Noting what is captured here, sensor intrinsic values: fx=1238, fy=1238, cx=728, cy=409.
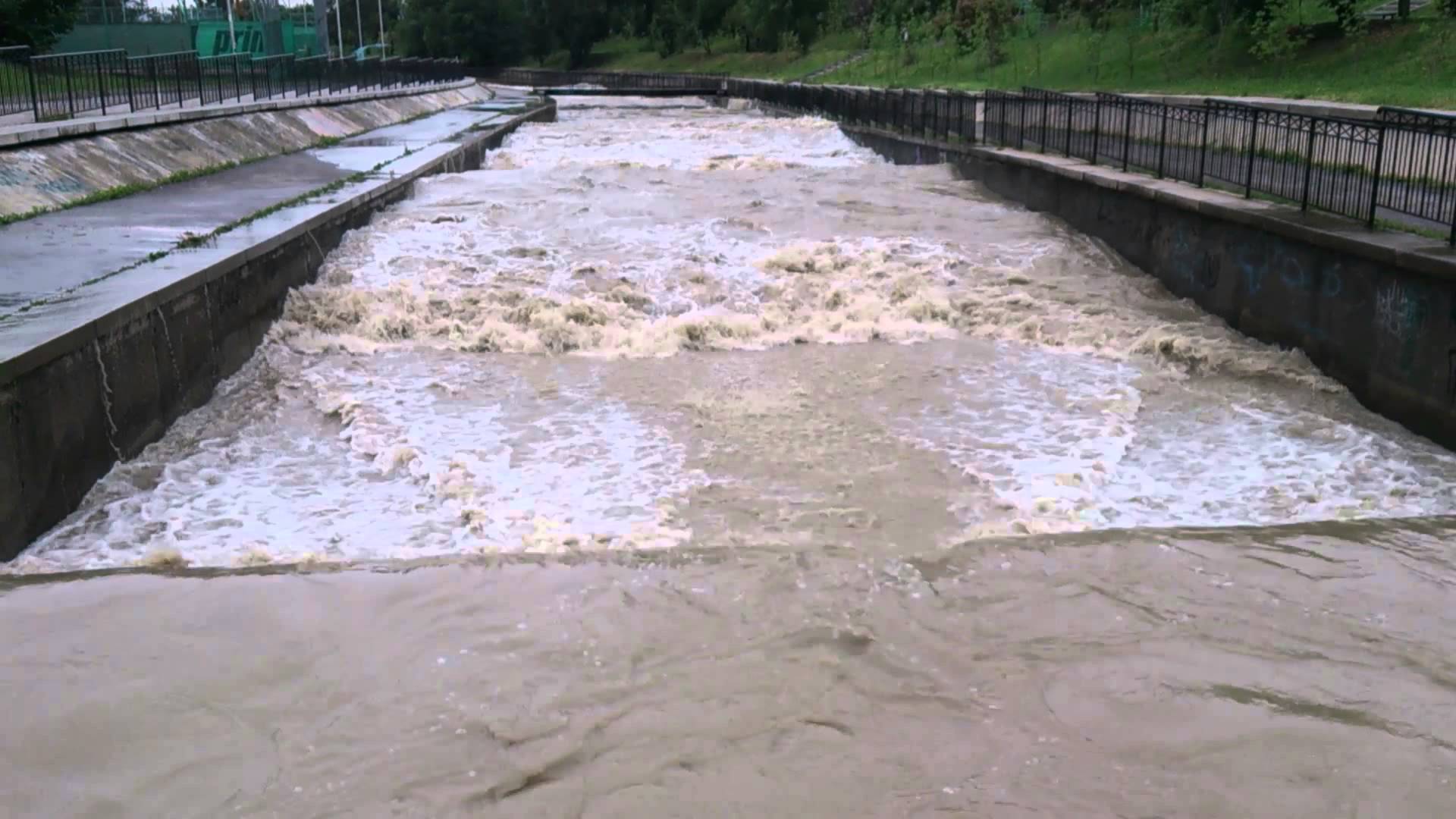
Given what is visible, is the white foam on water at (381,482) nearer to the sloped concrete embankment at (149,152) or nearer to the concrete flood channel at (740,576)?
the concrete flood channel at (740,576)

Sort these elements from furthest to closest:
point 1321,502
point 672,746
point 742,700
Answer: point 1321,502 → point 742,700 → point 672,746

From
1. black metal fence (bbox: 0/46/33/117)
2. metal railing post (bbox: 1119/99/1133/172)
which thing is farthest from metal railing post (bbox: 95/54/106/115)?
metal railing post (bbox: 1119/99/1133/172)

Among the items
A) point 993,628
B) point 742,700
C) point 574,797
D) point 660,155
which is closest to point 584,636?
point 742,700

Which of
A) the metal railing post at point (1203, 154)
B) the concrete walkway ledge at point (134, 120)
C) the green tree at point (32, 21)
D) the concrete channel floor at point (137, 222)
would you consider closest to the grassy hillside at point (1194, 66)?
the metal railing post at point (1203, 154)

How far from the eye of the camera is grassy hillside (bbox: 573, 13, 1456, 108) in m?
26.8

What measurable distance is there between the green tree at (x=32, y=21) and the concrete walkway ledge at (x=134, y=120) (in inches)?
263

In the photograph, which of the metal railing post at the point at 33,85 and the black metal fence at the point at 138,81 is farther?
the black metal fence at the point at 138,81

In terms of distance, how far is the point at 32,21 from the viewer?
102 feet

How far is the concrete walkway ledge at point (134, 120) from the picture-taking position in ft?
48.1

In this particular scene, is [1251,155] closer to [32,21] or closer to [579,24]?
[32,21]

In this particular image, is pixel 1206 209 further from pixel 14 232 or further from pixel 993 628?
pixel 14 232

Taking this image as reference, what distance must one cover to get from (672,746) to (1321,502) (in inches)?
192

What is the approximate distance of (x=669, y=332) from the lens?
11875mm

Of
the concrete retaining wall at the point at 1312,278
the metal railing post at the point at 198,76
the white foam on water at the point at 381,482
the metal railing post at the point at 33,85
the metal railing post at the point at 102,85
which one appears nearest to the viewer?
the white foam on water at the point at 381,482
